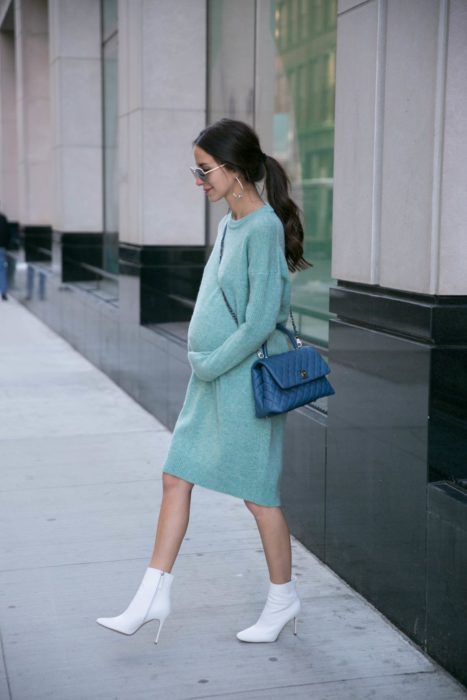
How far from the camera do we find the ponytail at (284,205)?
3.84 metres

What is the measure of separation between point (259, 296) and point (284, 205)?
41 cm

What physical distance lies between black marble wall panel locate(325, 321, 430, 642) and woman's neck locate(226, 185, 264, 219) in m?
0.82

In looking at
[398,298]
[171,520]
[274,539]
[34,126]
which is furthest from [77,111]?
[274,539]

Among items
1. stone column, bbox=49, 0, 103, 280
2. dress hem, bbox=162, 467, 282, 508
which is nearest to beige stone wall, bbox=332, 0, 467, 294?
dress hem, bbox=162, 467, 282, 508

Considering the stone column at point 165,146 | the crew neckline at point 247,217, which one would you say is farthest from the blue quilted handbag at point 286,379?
the stone column at point 165,146

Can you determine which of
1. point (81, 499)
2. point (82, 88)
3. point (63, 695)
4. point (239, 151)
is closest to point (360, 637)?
point (63, 695)

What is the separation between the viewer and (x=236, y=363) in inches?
147

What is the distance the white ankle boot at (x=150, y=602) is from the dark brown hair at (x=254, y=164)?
1.25m

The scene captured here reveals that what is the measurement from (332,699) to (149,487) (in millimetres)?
2890

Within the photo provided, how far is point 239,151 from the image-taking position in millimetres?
3738

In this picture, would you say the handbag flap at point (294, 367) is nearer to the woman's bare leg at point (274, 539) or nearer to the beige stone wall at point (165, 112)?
the woman's bare leg at point (274, 539)

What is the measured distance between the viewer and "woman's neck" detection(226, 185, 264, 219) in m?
3.79

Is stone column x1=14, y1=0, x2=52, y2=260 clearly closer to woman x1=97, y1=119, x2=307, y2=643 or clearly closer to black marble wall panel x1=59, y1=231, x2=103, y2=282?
black marble wall panel x1=59, y1=231, x2=103, y2=282

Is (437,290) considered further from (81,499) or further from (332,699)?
(81,499)
